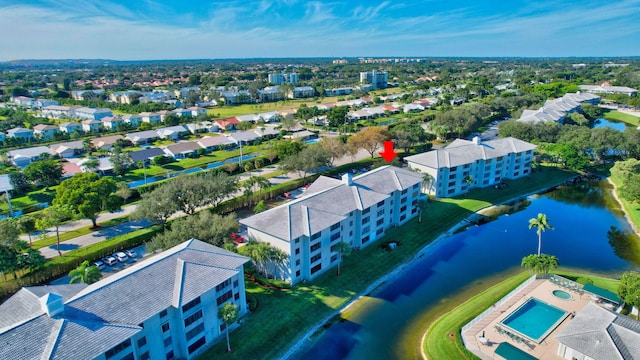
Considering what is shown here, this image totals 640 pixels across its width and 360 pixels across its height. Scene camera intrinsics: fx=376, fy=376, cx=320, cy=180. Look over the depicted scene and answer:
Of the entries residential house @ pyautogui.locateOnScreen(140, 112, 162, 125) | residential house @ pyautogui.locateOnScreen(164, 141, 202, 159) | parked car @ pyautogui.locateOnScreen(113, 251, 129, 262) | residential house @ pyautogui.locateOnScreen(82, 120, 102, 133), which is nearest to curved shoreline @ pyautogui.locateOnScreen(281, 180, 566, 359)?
parked car @ pyautogui.locateOnScreen(113, 251, 129, 262)

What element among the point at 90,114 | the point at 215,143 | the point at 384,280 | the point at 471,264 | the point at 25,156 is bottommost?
the point at 471,264

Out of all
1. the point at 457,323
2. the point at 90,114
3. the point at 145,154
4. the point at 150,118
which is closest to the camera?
the point at 457,323

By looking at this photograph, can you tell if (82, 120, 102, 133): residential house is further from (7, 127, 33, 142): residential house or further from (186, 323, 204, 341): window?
(186, 323, 204, 341): window

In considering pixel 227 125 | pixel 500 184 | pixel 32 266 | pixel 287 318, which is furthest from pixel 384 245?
pixel 227 125

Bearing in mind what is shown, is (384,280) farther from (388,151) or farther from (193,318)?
(388,151)

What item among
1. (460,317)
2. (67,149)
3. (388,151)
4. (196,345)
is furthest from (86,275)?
(67,149)

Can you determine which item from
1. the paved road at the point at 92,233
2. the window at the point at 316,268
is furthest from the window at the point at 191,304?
the paved road at the point at 92,233
